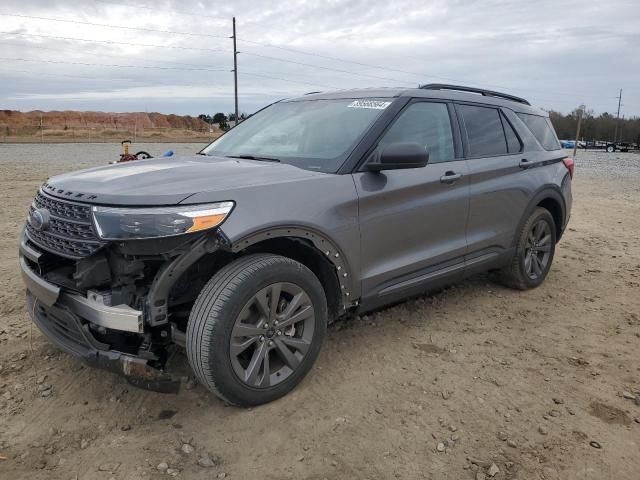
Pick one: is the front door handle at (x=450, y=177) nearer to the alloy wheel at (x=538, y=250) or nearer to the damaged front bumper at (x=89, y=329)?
the alloy wheel at (x=538, y=250)

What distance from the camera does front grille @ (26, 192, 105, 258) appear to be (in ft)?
8.91

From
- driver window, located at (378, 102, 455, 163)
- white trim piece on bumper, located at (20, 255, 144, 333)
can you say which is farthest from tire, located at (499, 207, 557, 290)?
white trim piece on bumper, located at (20, 255, 144, 333)

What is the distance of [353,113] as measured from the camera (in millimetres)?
3854

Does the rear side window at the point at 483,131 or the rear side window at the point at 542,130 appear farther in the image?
the rear side window at the point at 542,130

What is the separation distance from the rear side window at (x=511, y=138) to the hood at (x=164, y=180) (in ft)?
7.58

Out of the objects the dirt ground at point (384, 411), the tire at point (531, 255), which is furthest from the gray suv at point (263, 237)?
the tire at point (531, 255)

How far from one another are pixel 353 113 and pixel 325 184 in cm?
86

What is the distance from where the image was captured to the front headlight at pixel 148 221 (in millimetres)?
2637

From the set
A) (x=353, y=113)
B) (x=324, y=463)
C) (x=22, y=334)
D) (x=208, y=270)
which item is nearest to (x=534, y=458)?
Answer: (x=324, y=463)

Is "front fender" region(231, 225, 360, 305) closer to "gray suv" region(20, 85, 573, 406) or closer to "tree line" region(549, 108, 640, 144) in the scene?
"gray suv" region(20, 85, 573, 406)

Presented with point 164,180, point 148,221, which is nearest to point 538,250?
point 164,180

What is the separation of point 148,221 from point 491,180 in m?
2.88

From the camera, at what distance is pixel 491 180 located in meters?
4.43

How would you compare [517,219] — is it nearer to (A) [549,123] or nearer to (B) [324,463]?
(A) [549,123]
